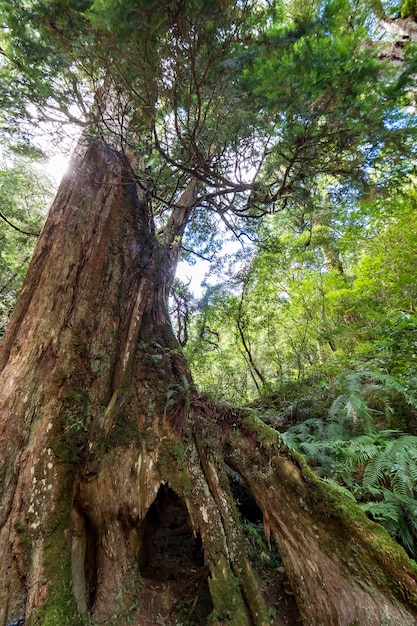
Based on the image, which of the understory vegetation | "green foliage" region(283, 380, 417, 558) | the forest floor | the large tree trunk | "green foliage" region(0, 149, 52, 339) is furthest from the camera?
"green foliage" region(0, 149, 52, 339)

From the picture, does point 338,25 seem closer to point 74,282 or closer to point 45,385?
point 74,282

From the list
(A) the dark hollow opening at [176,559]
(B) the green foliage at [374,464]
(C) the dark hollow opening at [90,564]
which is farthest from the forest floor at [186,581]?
(B) the green foliage at [374,464]

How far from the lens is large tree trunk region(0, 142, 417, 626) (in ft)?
7.66

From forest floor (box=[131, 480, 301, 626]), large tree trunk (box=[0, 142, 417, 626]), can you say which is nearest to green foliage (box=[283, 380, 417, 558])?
large tree trunk (box=[0, 142, 417, 626])

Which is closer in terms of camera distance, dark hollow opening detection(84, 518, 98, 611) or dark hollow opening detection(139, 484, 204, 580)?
dark hollow opening detection(84, 518, 98, 611)

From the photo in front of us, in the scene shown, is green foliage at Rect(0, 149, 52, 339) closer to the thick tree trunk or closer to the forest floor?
the thick tree trunk

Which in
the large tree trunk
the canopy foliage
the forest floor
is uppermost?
the canopy foliage

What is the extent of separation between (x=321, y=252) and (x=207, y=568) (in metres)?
9.66

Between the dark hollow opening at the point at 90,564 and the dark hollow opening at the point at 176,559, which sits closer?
the dark hollow opening at the point at 90,564

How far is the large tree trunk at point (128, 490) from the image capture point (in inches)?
91.9

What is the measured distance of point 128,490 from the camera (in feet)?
9.18

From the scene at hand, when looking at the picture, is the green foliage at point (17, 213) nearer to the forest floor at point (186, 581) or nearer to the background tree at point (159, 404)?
the background tree at point (159, 404)

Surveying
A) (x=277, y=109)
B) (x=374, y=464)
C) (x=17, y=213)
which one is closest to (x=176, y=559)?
(x=374, y=464)

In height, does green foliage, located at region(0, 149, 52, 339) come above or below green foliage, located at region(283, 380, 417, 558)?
above
